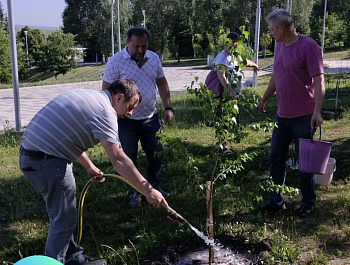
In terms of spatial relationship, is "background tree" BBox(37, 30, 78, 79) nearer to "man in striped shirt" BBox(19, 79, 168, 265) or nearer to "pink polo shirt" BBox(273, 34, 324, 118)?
"pink polo shirt" BBox(273, 34, 324, 118)

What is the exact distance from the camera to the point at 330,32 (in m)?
34.4

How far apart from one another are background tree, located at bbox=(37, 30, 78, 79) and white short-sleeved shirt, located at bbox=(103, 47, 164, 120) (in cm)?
3194

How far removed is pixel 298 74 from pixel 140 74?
4.70ft

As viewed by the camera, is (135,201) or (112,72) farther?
(135,201)

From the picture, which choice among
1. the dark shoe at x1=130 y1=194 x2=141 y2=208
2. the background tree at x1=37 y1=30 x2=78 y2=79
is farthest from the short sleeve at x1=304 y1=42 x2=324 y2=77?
the background tree at x1=37 y1=30 x2=78 y2=79

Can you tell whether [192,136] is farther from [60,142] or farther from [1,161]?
[60,142]

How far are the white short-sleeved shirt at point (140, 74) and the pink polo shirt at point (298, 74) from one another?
3.89 feet

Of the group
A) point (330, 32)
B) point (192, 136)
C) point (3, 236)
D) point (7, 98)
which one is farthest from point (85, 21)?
point (3, 236)

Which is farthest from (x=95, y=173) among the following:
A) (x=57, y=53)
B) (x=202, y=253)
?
(x=57, y=53)

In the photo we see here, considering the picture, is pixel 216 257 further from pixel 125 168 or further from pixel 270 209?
pixel 125 168

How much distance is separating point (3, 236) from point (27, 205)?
0.70 metres

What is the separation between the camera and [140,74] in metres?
3.88

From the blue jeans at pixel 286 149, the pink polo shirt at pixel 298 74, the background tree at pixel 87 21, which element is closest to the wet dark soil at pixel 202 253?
the blue jeans at pixel 286 149

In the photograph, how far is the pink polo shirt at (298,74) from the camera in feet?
11.0
